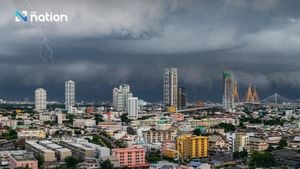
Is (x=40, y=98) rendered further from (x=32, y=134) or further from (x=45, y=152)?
(x=45, y=152)

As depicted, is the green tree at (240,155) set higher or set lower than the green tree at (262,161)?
lower

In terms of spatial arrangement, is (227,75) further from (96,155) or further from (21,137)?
(96,155)

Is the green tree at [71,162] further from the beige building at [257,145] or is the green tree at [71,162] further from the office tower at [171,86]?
the office tower at [171,86]

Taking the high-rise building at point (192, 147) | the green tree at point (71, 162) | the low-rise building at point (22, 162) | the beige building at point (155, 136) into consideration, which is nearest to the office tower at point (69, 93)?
the beige building at point (155, 136)

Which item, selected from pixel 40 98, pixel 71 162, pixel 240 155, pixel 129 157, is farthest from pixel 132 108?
pixel 71 162

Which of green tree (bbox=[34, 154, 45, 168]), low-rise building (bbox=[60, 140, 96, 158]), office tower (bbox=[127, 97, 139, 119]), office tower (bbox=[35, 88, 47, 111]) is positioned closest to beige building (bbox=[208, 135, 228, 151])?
low-rise building (bbox=[60, 140, 96, 158])

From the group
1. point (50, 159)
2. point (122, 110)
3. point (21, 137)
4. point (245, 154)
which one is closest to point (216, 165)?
point (245, 154)
